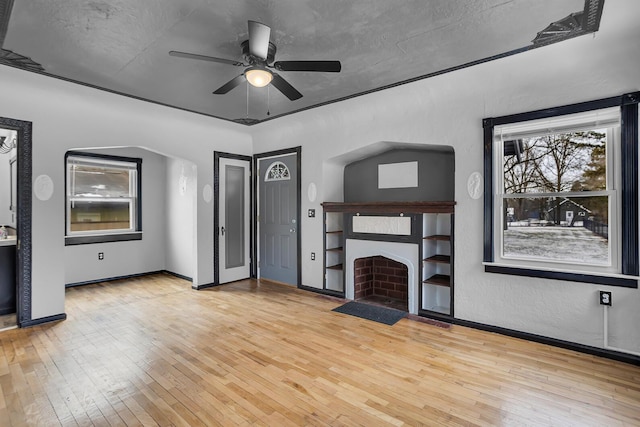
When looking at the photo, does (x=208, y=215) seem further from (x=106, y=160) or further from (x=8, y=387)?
(x=8, y=387)

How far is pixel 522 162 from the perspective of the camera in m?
3.40

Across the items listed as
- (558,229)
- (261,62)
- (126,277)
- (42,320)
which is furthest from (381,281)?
(126,277)

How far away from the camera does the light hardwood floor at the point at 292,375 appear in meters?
2.13

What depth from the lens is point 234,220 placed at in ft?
19.1

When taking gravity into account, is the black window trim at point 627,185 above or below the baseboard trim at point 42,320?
above

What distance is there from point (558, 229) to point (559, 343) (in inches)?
42.7

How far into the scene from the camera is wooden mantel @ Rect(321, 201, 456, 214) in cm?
379

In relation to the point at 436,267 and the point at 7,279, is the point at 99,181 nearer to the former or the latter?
the point at 7,279

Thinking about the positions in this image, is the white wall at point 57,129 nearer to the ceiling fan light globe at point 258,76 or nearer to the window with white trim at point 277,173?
the window with white trim at point 277,173

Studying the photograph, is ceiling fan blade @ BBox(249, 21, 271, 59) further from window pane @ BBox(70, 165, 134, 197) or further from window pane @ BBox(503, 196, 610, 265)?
window pane @ BBox(70, 165, 134, 197)

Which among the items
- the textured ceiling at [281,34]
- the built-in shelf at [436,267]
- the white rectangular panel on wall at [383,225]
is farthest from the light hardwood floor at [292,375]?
the textured ceiling at [281,34]

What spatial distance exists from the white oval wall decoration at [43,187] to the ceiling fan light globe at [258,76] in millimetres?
2803

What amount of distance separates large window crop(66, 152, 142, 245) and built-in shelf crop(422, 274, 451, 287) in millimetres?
5199

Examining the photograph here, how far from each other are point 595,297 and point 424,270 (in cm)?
161
